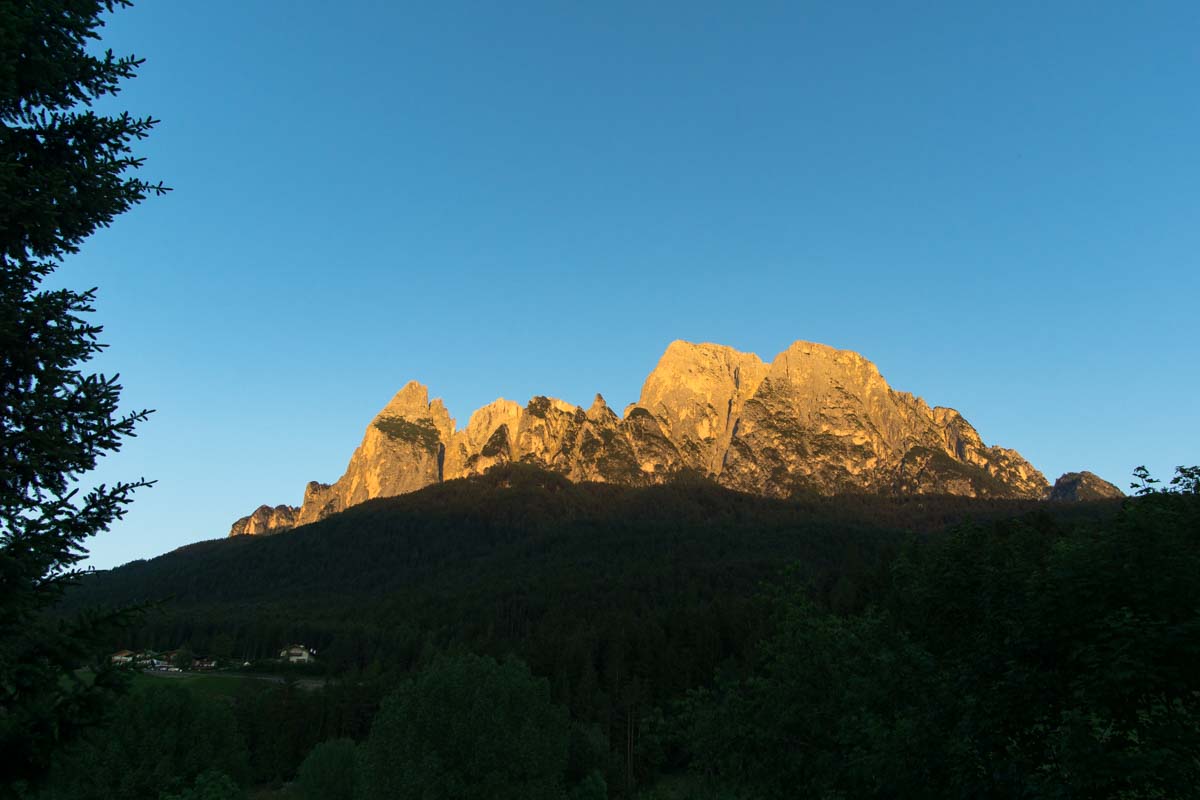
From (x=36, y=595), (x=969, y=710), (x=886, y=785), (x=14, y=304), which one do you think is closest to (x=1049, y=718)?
(x=969, y=710)

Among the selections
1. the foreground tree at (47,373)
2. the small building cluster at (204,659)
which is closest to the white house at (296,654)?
the small building cluster at (204,659)

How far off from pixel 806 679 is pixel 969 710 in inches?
295

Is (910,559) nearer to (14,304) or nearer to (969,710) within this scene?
(969,710)

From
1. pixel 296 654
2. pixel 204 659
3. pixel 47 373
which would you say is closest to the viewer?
pixel 47 373

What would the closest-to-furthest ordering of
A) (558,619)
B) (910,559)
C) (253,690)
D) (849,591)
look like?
(910,559)
(849,591)
(253,690)
(558,619)

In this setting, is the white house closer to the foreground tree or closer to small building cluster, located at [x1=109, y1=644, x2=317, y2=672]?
small building cluster, located at [x1=109, y1=644, x2=317, y2=672]

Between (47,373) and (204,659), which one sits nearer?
(47,373)

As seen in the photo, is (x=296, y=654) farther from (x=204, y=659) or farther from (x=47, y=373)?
(x=47, y=373)

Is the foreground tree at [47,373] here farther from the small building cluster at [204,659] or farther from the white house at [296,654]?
the white house at [296,654]

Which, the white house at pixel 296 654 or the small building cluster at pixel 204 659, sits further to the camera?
the white house at pixel 296 654

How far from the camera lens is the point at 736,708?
22.8 m

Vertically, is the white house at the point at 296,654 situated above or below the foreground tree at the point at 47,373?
below

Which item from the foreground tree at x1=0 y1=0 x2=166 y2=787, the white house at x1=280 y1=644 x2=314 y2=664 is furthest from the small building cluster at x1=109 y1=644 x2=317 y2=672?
the foreground tree at x1=0 y1=0 x2=166 y2=787

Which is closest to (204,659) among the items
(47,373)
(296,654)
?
(296,654)
